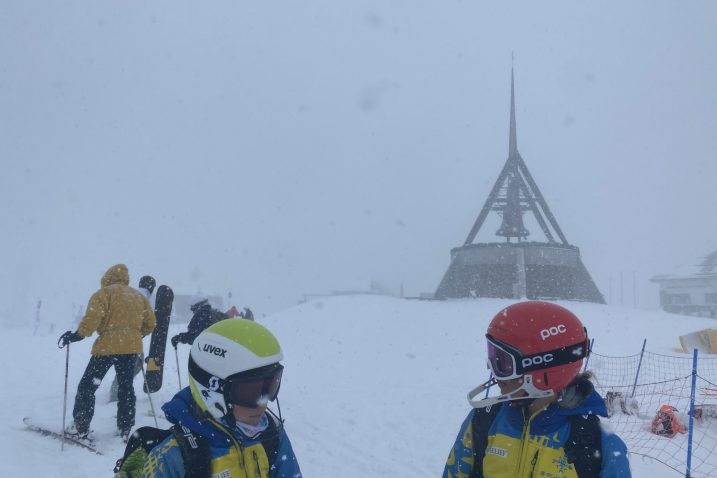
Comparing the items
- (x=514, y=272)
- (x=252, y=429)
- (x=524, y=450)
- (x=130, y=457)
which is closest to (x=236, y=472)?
(x=252, y=429)

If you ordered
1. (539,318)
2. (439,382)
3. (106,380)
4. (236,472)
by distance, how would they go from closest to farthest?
(236,472)
(539,318)
(106,380)
(439,382)

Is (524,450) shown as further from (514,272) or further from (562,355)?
(514,272)

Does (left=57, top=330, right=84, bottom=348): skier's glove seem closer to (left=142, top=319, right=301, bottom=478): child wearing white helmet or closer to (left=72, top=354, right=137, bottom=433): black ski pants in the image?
(left=72, top=354, right=137, bottom=433): black ski pants

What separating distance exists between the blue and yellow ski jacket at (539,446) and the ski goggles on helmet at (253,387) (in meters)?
1.03

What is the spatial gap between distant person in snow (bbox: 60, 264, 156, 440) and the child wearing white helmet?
160 inches

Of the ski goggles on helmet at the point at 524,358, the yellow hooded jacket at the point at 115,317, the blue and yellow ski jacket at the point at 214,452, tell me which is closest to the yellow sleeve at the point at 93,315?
the yellow hooded jacket at the point at 115,317

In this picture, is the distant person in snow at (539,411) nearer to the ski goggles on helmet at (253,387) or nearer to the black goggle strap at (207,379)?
the ski goggles on helmet at (253,387)

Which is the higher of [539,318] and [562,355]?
[539,318]

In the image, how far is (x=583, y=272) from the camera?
2842 centimetres

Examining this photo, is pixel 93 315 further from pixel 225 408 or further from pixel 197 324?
pixel 225 408

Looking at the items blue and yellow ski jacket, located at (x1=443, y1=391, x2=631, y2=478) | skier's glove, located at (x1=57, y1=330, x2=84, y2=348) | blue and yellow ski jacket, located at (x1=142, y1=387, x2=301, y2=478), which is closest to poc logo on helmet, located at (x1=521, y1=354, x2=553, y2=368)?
blue and yellow ski jacket, located at (x1=443, y1=391, x2=631, y2=478)

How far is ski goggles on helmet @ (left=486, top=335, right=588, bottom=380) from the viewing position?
2.37 metres

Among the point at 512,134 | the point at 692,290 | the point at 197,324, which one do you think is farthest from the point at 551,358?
the point at 692,290

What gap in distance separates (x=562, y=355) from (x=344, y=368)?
37.3 feet
